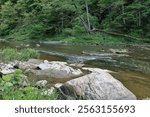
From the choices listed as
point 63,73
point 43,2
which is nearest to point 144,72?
point 63,73

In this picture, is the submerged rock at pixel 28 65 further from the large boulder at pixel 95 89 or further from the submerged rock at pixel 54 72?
the large boulder at pixel 95 89

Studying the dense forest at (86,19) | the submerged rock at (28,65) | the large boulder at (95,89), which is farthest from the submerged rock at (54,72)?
the dense forest at (86,19)

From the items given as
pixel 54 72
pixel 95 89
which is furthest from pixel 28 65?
pixel 95 89

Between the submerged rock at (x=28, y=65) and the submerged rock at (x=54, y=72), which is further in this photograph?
the submerged rock at (x=28, y=65)

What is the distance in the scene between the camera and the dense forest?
28.1 m

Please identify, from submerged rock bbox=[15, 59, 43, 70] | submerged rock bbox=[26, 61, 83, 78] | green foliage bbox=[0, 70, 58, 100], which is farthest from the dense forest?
green foliage bbox=[0, 70, 58, 100]

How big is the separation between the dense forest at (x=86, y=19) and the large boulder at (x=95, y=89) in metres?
19.3

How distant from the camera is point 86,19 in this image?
3069cm

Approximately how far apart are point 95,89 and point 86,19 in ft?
78.4

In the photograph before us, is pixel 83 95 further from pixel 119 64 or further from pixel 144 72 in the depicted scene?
pixel 119 64

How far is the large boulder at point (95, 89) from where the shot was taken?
A: 7098mm

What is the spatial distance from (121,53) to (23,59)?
6.17 metres

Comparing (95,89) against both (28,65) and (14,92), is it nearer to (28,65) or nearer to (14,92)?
(14,92)

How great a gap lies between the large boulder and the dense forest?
758 inches
